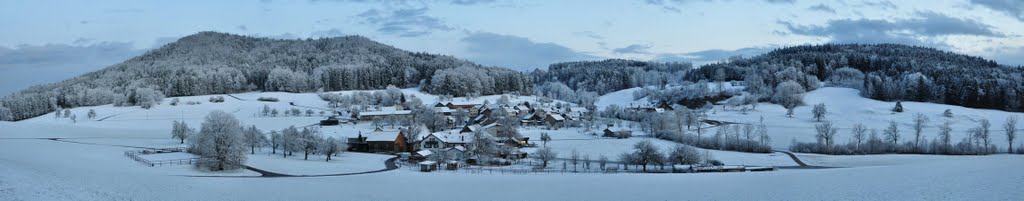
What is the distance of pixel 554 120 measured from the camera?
82688mm

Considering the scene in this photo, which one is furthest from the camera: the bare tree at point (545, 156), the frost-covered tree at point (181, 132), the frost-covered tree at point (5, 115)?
the frost-covered tree at point (5, 115)

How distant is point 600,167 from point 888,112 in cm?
5849

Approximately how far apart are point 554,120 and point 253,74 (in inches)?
2700

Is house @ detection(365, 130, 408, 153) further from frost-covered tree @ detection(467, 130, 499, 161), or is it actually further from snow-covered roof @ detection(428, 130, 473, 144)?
frost-covered tree @ detection(467, 130, 499, 161)

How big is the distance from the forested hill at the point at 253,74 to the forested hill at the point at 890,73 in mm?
46070

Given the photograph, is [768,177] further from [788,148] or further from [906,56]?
[906,56]

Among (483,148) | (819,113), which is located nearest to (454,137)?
(483,148)

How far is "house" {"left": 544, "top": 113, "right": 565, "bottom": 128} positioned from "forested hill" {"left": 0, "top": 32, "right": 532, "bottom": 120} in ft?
143

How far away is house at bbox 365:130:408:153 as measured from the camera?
5694 centimetres

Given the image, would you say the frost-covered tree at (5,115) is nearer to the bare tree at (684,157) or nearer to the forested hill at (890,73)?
the bare tree at (684,157)

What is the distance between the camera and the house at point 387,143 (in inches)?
2242

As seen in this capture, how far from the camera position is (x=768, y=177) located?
3578cm

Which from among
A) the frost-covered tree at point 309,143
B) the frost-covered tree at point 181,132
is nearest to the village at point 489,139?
the frost-covered tree at point 309,143

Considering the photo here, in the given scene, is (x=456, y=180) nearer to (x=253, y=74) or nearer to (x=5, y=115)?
(x=5, y=115)
